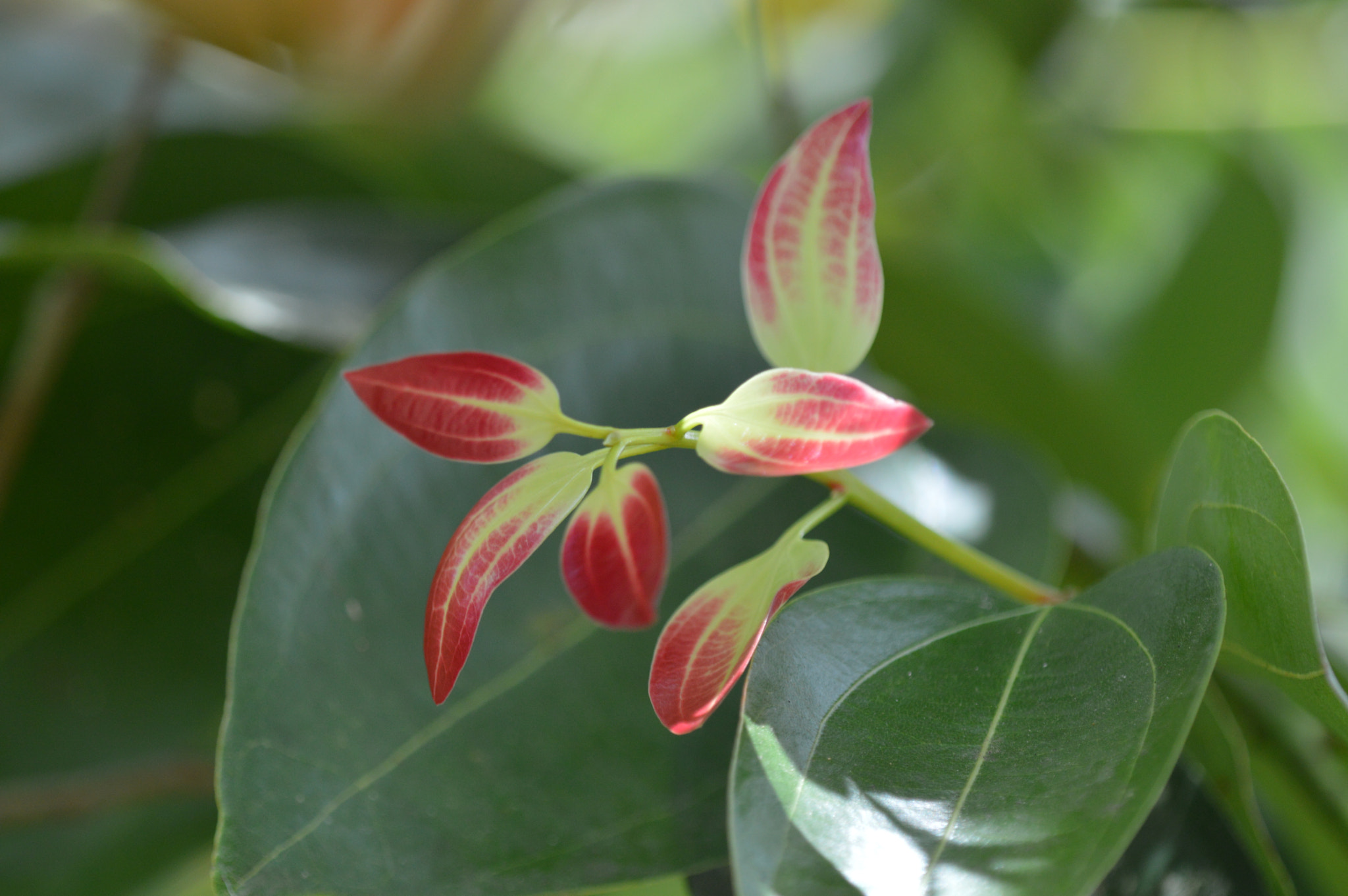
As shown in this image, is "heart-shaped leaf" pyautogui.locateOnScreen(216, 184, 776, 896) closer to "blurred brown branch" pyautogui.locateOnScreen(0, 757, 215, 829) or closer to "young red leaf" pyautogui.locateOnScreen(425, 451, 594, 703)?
"young red leaf" pyautogui.locateOnScreen(425, 451, 594, 703)

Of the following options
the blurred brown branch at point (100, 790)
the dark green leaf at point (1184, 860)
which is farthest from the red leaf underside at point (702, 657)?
the blurred brown branch at point (100, 790)

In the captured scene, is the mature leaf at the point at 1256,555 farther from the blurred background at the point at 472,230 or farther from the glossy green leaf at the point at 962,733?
the blurred background at the point at 472,230

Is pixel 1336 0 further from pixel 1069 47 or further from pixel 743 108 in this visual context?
pixel 743 108

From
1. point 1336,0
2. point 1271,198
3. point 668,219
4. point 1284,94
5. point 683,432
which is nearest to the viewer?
point 683,432

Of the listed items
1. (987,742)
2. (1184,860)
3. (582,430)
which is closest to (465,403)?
(582,430)

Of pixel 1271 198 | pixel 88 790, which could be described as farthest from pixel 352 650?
pixel 1271 198

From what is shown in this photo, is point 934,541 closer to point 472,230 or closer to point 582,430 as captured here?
point 582,430

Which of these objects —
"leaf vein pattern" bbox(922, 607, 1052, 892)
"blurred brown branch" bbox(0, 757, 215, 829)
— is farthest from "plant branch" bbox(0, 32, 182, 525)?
"leaf vein pattern" bbox(922, 607, 1052, 892)
